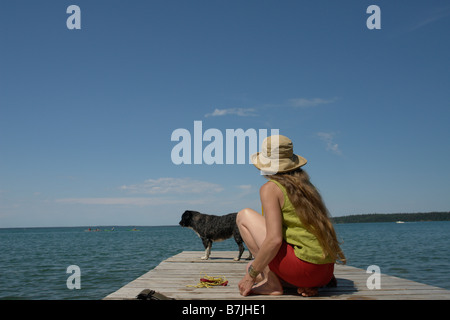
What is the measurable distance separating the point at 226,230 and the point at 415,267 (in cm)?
1187

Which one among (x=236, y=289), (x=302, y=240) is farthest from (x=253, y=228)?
(x=236, y=289)

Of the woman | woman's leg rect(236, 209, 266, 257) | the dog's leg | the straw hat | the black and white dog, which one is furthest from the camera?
the black and white dog

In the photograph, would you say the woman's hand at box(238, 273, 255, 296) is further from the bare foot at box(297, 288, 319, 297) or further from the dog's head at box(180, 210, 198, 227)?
the dog's head at box(180, 210, 198, 227)

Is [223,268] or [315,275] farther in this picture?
[223,268]

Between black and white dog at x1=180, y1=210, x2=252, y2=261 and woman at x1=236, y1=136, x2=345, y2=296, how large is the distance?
162 inches

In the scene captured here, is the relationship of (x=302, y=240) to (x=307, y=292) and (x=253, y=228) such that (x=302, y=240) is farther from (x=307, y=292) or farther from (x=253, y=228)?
(x=307, y=292)

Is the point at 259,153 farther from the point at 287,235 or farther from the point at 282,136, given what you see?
the point at 287,235

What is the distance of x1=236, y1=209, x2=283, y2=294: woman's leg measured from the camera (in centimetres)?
357

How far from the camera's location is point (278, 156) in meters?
3.39

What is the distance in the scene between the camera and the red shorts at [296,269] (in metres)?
3.37

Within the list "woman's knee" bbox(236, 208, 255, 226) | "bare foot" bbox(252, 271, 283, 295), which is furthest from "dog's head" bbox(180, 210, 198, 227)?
"bare foot" bbox(252, 271, 283, 295)

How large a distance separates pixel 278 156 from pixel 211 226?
200 inches

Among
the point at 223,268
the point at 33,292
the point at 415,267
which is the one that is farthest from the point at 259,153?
the point at 415,267
